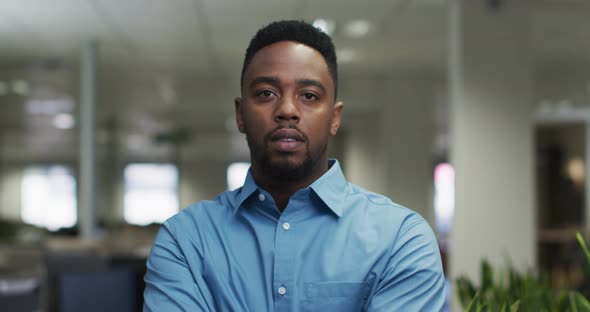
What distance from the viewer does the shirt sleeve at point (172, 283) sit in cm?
100

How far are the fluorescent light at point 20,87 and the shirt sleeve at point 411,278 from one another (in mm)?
8147

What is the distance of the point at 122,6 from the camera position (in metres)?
4.98

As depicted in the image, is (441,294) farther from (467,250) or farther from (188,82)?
(188,82)

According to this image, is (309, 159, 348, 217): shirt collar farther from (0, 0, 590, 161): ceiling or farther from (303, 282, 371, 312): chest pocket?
(0, 0, 590, 161): ceiling

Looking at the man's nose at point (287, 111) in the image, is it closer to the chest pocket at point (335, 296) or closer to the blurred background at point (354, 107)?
the chest pocket at point (335, 296)

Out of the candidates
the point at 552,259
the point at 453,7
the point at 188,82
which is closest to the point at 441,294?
the point at 453,7

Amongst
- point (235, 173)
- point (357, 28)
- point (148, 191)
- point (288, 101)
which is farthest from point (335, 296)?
point (148, 191)

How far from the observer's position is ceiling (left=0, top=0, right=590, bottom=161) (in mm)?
5055

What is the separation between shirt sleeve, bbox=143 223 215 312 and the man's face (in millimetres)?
188

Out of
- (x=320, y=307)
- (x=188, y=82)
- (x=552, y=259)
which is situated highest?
(x=188, y=82)

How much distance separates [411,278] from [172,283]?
35 centimetres

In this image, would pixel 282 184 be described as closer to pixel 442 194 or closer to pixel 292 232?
pixel 292 232

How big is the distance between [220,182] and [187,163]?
0.89 m

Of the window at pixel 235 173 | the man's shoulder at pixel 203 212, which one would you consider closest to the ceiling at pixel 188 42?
the man's shoulder at pixel 203 212
